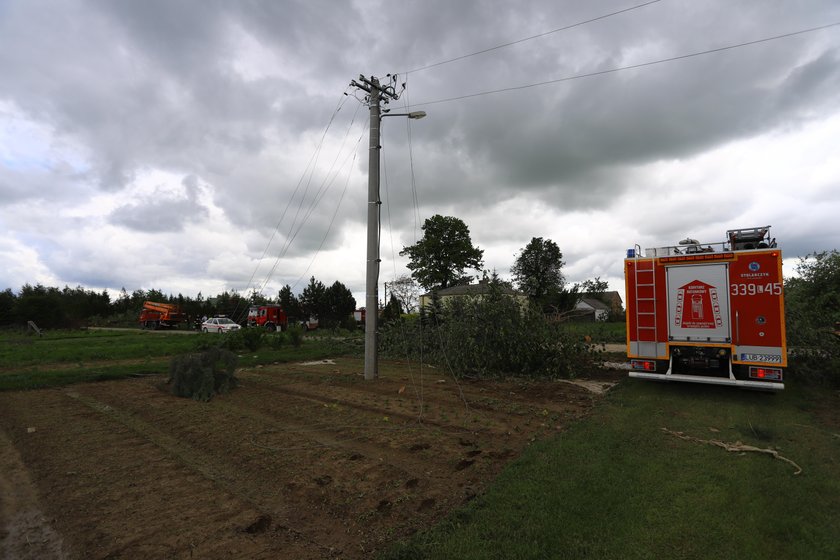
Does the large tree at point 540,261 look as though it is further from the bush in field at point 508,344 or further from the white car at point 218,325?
the bush in field at point 508,344

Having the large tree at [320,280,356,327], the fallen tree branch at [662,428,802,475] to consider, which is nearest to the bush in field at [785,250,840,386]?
the fallen tree branch at [662,428,802,475]

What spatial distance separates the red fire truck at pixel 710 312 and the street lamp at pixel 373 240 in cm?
580

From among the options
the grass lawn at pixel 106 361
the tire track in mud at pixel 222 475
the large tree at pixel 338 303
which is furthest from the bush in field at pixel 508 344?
the large tree at pixel 338 303

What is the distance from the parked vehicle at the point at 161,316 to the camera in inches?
1708

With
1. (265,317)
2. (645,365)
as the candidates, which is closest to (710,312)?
(645,365)

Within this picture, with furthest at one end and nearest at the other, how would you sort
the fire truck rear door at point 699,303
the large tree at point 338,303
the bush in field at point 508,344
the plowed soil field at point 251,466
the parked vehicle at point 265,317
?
1. the large tree at point 338,303
2. the parked vehicle at point 265,317
3. the bush in field at point 508,344
4. the fire truck rear door at point 699,303
5. the plowed soil field at point 251,466

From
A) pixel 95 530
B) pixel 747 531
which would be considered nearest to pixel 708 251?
pixel 747 531

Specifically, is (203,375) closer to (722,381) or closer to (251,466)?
(251,466)

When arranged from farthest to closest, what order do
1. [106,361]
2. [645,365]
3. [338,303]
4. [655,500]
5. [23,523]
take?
[338,303], [106,361], [645,365], [655,500], [23,523]

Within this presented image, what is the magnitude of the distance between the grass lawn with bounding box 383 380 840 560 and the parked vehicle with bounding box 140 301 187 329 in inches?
1804

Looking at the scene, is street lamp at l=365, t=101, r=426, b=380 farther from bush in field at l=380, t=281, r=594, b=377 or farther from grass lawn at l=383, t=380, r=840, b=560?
grass lawn at l=383, t=380, r=840, b=560

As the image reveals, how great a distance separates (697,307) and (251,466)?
314 inches

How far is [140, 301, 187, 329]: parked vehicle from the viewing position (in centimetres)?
4338

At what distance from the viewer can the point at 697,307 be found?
8297 millimetres
